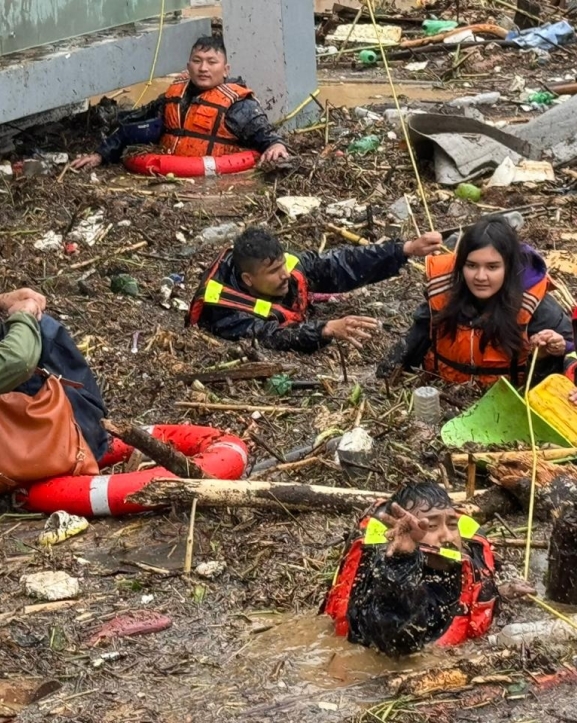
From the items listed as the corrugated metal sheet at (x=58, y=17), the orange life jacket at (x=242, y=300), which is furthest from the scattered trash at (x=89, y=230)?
the corrugated metal sheet at (x=58, y=17)

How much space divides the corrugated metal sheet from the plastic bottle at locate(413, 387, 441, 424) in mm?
5598

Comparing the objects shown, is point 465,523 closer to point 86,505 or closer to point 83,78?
point 86,505

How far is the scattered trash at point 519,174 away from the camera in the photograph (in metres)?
10.8

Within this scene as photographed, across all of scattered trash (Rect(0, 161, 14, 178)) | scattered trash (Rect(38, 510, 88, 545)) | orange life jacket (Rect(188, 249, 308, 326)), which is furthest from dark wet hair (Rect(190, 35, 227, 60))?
scattered trash (Rect(38, 510, 88, 545))

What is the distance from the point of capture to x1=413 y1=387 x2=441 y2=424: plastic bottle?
6910mm

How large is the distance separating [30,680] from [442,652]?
1.40 metres

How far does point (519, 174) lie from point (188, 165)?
2.60m

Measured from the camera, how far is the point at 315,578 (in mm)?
5395

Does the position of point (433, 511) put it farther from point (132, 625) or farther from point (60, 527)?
point (60, 527)

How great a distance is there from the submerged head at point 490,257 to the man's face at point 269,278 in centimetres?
137

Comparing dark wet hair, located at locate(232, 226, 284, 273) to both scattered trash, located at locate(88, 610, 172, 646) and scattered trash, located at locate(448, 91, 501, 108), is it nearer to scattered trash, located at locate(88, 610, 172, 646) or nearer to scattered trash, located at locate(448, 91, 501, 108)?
scattered trash, located at locate(88, 610, 172, 646)

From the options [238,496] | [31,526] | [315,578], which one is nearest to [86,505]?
[31,526]

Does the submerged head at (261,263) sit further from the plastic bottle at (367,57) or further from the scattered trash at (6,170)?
the plastic bottle at (367,57)

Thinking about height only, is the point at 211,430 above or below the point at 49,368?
below
